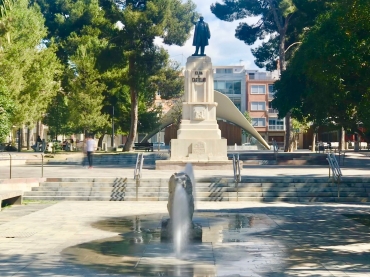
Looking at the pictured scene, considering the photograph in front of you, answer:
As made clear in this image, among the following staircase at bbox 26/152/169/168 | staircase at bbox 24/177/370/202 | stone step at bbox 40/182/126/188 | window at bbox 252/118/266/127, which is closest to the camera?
staircase at bbox 24/177/370/202

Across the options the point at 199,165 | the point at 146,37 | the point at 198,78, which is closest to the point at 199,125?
the point at 198,78

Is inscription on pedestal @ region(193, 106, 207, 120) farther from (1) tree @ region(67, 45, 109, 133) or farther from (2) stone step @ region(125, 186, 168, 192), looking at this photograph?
(1) tree @ region(67, 45, 109, 133)

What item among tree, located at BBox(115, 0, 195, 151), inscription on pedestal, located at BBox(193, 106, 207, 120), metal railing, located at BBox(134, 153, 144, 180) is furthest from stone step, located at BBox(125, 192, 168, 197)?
tree, located at BBox(115, 0, 195, 151)

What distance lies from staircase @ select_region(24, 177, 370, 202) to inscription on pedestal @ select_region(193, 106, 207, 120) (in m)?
10.6

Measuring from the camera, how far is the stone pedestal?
27.8 metres

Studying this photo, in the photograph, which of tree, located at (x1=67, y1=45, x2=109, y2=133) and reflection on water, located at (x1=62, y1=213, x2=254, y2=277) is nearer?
reflection on water, located at (x1=62, y1=213, x2=254, y2=277)

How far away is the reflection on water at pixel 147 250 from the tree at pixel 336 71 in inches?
294

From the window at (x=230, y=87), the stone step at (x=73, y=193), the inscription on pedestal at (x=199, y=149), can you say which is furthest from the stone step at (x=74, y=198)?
the window at (x=230, y=87)

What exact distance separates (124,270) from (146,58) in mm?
36983

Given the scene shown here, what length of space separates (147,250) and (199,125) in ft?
65.9

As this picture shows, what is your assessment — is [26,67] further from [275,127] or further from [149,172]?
[275,127]

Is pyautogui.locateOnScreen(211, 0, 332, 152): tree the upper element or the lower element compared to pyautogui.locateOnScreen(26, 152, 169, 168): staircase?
upper

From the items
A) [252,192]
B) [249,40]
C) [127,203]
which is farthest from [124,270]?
[249,40]

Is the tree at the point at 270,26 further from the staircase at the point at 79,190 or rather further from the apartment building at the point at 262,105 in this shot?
the apartment building at the point at 262,105
